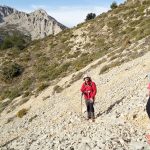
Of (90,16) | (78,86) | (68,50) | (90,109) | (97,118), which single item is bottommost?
(78,86)

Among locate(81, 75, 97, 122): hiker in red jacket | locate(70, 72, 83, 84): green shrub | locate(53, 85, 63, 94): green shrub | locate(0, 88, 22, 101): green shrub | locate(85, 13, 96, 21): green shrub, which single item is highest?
locate(85, 13, 96, 21): green shrub

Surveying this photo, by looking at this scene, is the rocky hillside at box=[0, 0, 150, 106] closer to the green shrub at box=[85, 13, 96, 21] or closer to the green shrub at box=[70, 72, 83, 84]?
the green shrub at box=[70, 72, 83, 84]

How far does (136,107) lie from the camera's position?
18.3 meters

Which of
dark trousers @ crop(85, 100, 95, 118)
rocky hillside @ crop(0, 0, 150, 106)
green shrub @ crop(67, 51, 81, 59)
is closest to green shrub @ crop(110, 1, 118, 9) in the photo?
rocky hillside @ crop(0, 0, 150, 106)

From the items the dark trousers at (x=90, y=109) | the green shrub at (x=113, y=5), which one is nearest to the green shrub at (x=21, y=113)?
the dark trousers at (x=90, y=109)

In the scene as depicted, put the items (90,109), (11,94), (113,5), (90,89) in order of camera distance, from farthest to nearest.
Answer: (113,5) < (11,94) < (90,109) < (90,89)

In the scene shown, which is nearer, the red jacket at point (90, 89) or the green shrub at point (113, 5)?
the red jacket at point (90, 89)

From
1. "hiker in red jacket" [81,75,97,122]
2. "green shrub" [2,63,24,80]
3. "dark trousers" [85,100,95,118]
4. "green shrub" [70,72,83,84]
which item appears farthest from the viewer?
"green shrub" [2,63,24,80]

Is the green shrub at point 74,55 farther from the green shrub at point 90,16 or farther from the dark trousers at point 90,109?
the dark trousers at point 90,109

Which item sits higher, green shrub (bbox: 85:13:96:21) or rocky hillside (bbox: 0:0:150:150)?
green shrub (bbox: 85:13:96:21)

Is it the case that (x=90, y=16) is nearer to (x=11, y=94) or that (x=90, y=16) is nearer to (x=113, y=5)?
(x=113, y=5)

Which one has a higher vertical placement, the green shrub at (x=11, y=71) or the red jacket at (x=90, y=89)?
the red jacket at (x=90, y=89)

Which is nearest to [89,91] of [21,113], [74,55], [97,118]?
[97,118]

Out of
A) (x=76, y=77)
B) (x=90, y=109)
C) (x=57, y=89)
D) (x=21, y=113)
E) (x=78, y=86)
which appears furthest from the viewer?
(x=76, y=77)
